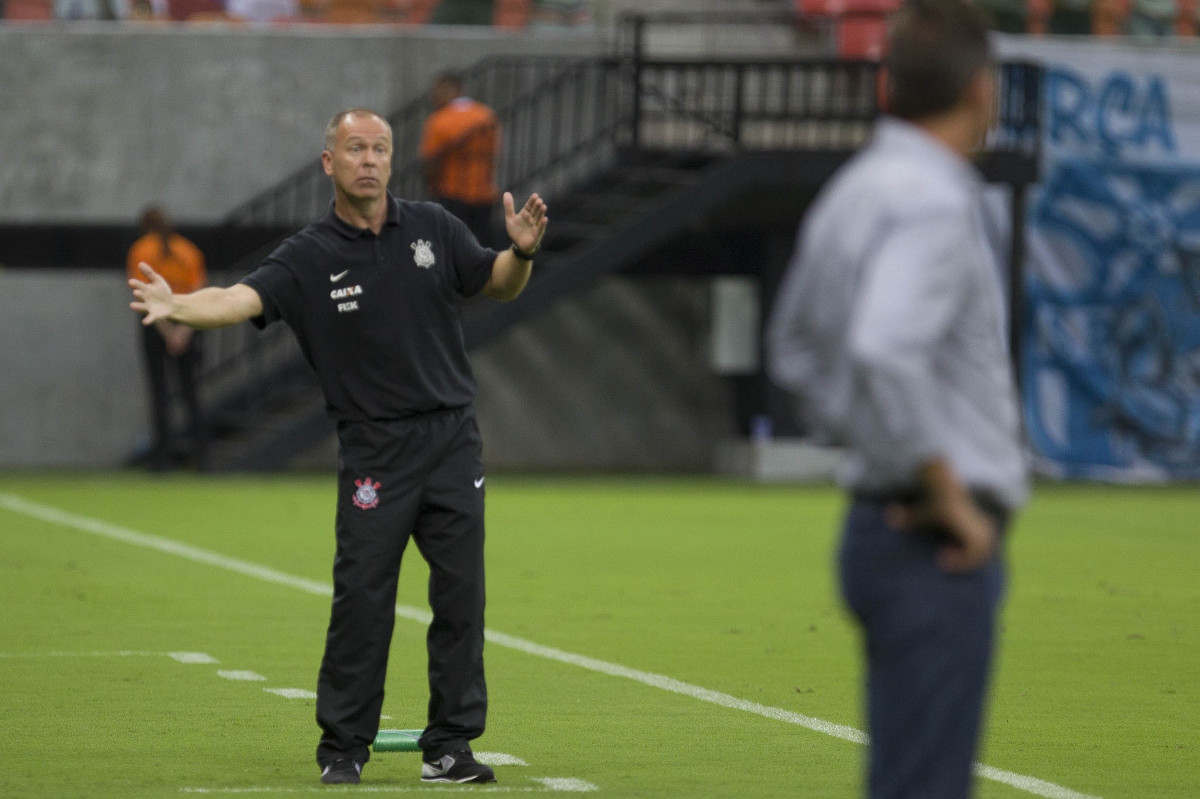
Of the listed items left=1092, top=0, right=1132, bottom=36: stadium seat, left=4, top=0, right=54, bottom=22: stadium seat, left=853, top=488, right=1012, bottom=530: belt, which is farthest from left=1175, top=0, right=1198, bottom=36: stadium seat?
left=853, top=488, right=1012, bottom=530: belt

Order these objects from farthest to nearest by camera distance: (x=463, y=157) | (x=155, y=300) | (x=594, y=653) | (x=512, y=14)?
(x=512, y=14)
(x=463, y=157)
(x=594, y=653)
(x=155, y=300)

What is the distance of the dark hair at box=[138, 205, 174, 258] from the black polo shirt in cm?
1360

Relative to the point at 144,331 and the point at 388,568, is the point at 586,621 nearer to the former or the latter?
the point at 388,568

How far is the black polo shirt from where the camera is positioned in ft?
21.9

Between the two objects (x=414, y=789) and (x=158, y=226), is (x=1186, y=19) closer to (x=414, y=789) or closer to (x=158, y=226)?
(x=158, y=226)

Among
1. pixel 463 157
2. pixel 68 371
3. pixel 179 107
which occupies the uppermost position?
pixel 179 107

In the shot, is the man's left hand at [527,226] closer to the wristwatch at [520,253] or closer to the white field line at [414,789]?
the wristwatch at [520,253]

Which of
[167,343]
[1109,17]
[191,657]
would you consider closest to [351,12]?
[167,343]

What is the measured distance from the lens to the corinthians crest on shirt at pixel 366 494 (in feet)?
21.7

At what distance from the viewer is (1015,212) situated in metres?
21.0

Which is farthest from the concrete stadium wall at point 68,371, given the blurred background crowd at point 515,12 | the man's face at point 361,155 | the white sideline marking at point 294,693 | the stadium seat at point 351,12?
the man's face at point 361,155

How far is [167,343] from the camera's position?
20.5 m

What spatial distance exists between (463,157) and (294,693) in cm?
1223

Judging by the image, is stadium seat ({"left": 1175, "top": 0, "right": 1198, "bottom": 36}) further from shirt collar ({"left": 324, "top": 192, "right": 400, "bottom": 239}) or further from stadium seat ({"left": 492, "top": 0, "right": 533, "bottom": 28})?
shirt collar ({"left": 324, "top": 192, "right": 400, "bottom": 239})
